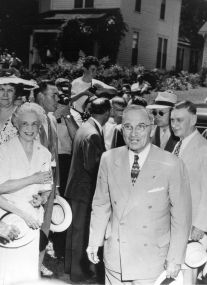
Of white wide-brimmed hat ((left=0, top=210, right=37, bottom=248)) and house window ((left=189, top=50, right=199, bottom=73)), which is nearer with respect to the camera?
white wide-brimmed hat ((left=0, top=210, right=37, bottom=248))

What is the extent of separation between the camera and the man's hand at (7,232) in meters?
3.32

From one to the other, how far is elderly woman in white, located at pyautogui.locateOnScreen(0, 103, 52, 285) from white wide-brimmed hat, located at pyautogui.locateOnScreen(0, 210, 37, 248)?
0.03 m

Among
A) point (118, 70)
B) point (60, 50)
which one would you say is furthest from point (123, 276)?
point (60, 50)

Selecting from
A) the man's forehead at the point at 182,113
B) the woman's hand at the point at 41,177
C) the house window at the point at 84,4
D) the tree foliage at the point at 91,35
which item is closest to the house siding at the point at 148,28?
the tree foliage at the point at 91,35

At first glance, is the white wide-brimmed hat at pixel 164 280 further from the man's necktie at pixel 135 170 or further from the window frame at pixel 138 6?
the window frame at pixel 138 6

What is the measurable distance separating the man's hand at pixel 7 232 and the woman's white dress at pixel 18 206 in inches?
5.0

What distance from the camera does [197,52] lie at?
3538cm

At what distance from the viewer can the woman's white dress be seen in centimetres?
344

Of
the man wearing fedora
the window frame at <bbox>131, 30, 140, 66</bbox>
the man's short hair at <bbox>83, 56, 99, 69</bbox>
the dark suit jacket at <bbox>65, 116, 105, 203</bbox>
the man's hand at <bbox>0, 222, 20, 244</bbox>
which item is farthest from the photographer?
the window frame at <bbox>131, 30, 140, 66</bbox>

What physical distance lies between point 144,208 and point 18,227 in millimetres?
1111

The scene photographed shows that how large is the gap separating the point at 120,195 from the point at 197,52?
34295 mm

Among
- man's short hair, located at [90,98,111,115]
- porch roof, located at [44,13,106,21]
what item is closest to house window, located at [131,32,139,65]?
porch roof, located at [44,13,106,21]

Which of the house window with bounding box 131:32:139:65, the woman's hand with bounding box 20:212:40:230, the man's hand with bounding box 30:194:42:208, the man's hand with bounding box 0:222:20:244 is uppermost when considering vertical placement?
the house window with bounding box 131:32:139:65

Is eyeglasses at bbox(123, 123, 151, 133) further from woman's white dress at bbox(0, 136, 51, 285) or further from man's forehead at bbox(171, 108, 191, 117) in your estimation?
woman's white dress at bbox(0, 136, 51, 285)
